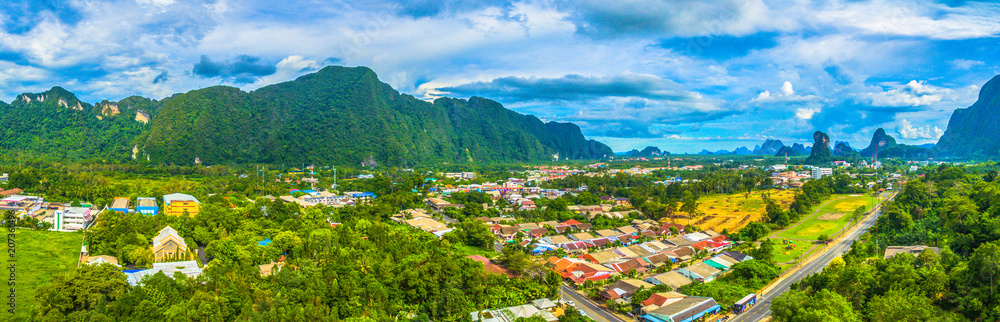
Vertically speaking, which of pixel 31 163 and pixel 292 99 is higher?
pixel 292 99

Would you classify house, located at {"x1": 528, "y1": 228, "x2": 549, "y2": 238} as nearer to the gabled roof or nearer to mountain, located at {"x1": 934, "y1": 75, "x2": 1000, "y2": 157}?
the gabled roof

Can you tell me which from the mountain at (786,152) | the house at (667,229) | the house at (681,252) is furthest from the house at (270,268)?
the mountain at (786,152)

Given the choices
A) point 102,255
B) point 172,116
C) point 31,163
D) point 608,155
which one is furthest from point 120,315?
point 608,155

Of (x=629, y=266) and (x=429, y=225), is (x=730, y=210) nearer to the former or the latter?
(x=629, y=266)

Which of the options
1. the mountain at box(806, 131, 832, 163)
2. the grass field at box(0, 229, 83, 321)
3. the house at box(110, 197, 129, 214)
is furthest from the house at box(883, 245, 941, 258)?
the mountain at box(806, 131, 832, 163)

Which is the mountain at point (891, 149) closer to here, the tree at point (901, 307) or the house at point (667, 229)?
the house at point (667, 229)

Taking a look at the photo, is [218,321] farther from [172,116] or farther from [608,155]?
[608,155]

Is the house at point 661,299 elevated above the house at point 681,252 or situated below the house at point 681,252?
below
